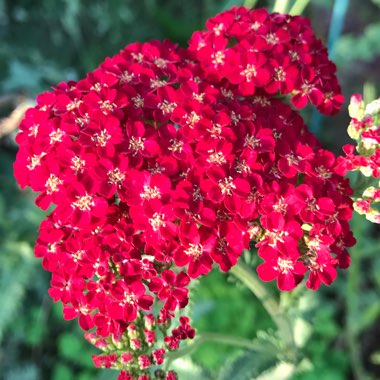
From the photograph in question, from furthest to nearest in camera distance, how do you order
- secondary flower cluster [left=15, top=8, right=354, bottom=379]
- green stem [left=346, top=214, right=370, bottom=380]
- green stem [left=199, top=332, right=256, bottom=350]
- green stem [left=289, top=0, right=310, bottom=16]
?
green stem [left=346, top=214, right=370, bottom=380] < green stem [left=289, top=0, right=310, bottom=16] < green stem [left=199, top=332, right=256, bottom=350] < secondary flower cluster [left=15, top=8, right=354, bottom=379]

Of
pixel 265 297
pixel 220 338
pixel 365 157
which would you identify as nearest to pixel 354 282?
pixel 265 297

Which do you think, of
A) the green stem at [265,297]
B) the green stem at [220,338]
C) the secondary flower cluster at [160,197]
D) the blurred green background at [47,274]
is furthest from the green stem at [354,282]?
the secondary flower cluster at [160,197]

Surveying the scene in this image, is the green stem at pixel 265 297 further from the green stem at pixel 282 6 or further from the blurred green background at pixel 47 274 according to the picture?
the green stem at pixel 282 6

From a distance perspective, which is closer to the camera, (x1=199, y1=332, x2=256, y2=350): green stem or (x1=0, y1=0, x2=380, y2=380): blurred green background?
(x1=199, y1=332, x2=256, y2=350): green stem

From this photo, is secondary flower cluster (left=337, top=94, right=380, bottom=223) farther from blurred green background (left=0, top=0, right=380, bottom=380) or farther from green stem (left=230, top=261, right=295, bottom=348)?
blurred green background (left=0, top=0, right=380, bottom=380)

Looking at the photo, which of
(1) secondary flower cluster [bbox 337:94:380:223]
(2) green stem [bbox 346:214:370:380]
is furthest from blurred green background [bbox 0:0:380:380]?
(1) secondary flower cluster [bbox 337:94:380:223]

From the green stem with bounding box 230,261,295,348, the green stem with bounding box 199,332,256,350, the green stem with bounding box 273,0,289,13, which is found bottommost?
the green stem with bounding box 199,332,256,350
